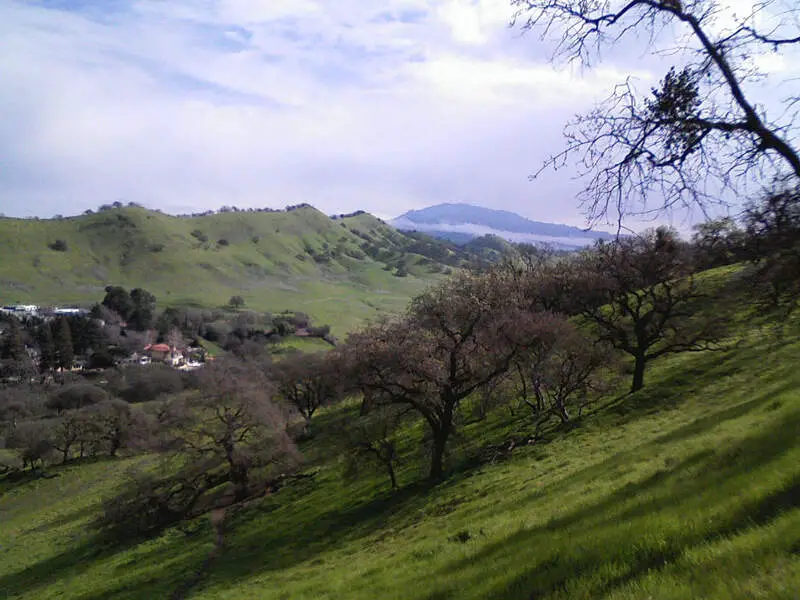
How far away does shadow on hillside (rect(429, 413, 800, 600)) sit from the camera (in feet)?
20.9

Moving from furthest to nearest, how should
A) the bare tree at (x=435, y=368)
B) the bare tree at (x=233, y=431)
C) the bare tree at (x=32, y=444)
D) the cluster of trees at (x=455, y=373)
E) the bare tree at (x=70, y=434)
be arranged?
1. the bare tree at (x=70, y=434)
2. the bare tree at (x=32, y=444)
3. the bare tree at (x=233, y=431)
4. the cluster of trees at (x=455, y=373)
5. the bare tree at (x=435, y=368)

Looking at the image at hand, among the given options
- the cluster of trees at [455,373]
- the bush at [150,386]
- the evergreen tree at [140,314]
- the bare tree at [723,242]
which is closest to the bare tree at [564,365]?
the cluster of trees at [455,373]

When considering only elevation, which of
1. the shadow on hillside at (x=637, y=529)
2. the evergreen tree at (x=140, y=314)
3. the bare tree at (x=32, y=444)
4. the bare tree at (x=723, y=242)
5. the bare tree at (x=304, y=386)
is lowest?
the bare tree at (x=32, y=444)

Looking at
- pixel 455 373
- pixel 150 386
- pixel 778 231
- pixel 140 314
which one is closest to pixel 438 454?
pixel 455 373

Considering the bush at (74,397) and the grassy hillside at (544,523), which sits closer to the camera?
the grassy hillside at (544,523)

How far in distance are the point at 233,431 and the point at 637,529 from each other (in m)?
36.0

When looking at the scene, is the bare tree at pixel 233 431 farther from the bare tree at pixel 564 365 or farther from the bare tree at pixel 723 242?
the bare tree at pixel 723 242

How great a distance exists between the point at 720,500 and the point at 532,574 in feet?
10.6

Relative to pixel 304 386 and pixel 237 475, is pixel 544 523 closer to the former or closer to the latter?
pixel 237 475

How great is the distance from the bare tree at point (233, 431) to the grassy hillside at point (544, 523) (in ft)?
10.6

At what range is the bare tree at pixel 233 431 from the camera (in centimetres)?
3797

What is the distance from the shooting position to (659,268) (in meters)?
30.3

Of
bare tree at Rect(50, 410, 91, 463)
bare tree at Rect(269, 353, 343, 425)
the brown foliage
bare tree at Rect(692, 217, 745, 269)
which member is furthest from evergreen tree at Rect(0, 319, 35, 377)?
bare tree at Rect(692, 217, 745, 269)

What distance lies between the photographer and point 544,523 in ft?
36.8
